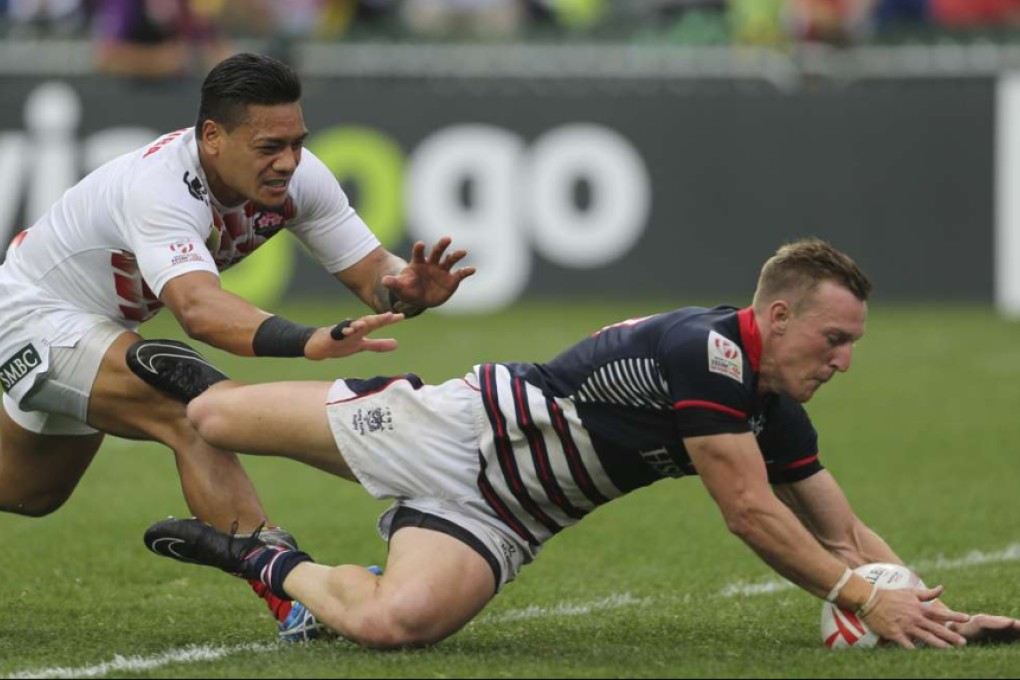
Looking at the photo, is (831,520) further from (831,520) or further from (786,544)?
(786,544)

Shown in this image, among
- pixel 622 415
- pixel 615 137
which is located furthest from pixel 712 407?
pixel 615 137

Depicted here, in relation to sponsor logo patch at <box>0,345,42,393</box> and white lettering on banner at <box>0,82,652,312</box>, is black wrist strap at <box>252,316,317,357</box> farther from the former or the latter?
white lettering on banner at <box>0,82,652,312</box>

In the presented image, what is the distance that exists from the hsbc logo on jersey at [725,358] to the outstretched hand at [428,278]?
1253mm

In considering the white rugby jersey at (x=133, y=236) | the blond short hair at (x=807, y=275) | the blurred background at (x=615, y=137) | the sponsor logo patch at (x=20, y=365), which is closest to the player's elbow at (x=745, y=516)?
the blond short hair at (x=807, y=275)

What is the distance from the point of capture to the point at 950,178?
17.6 meters

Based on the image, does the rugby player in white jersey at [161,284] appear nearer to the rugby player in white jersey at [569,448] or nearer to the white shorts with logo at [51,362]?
the white shorts with logo at [51,362]

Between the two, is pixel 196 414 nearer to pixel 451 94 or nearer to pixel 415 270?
pixel 415 270

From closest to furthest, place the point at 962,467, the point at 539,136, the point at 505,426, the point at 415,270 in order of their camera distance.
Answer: the point at 505,426 → the point at 415,270 → the point at 962,467 → the point at 539,136

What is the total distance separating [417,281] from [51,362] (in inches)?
→ 53.6

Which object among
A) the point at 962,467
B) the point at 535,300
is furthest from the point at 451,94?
the point at 962,467

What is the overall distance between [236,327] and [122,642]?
3.82ft

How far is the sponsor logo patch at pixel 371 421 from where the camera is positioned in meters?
6.50

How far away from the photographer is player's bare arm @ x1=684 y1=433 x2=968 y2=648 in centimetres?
596

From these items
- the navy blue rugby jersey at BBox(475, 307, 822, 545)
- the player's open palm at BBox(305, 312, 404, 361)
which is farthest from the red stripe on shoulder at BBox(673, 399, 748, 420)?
the player's open palm at BBox(305, 312, 404, 361)
